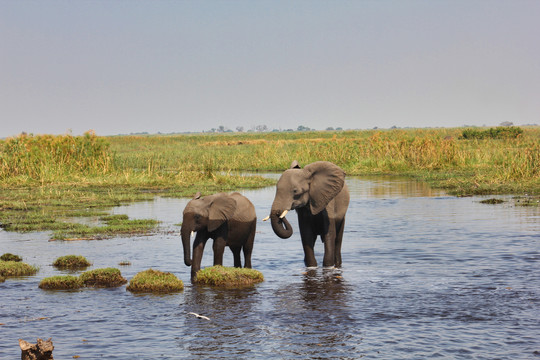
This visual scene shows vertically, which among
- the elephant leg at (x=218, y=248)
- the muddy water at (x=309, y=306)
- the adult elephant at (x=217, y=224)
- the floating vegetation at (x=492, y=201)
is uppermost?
the adult elephant at (x=217, y=224)

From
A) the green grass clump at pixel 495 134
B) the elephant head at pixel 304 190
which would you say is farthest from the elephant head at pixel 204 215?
the green grass clump at pixel 495 134

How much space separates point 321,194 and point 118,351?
19.3 ft

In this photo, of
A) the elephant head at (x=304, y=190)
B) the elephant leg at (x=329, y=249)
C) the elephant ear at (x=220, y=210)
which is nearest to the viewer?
the elephant ear at (x=220, y=210)

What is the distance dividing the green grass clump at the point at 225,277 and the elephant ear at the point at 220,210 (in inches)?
30.2

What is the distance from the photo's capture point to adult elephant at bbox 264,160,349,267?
14.1 metres

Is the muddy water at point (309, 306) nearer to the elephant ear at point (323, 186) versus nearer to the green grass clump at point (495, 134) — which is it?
the elephant ear at point (323, 186)

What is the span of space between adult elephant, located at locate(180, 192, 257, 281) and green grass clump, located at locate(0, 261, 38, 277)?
12.1 feet

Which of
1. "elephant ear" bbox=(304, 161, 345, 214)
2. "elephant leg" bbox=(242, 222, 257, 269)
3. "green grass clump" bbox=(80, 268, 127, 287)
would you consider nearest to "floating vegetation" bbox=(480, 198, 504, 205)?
"elephant ear" bbox=(304, 161, 345, 214)

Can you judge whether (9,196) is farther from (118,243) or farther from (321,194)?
(321,194)

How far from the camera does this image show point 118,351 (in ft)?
32.1

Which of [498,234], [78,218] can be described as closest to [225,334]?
[498,234]

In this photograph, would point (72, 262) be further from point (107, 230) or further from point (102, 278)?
point (107, 230)

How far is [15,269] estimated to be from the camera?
14984mm

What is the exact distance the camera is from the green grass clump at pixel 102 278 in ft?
45.2
